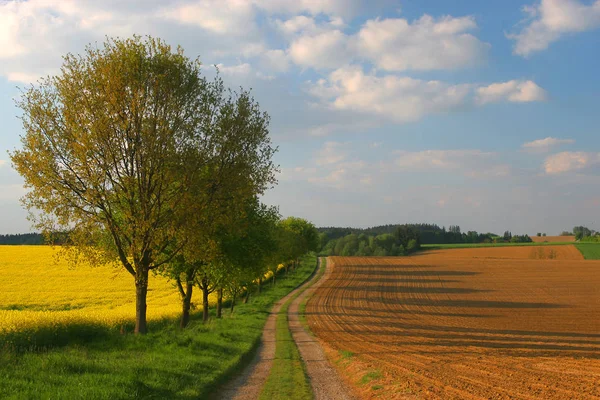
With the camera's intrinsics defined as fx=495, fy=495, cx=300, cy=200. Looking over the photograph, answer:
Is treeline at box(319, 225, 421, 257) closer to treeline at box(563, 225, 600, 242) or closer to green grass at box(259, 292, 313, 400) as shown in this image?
A: treeline at box(563, 225, 600, 242)

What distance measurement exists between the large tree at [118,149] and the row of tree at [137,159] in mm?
44

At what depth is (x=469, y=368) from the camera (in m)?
16.1

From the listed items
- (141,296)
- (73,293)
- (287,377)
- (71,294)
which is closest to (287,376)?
(287,377)

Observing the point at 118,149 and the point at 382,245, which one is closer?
the point at 118,149

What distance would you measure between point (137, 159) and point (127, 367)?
1016 cm

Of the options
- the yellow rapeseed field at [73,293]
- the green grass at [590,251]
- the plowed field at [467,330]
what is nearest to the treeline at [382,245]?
the green grass at [590,251]

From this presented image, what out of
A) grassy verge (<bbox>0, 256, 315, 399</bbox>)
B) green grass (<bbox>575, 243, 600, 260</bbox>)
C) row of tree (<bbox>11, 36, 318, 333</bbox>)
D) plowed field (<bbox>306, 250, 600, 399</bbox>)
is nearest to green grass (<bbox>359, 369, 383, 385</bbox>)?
plowed field (<bbox>306, 250, 600, 399</bbox>)

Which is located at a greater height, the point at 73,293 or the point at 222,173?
the point at 222,173

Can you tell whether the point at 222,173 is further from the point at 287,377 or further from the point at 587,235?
the point at 587,235

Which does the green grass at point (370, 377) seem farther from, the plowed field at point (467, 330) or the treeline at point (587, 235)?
the treeline at point (587, 235)

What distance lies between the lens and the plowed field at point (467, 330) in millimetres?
13297

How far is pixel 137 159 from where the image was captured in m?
21.2

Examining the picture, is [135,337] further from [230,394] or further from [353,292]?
[353,292]

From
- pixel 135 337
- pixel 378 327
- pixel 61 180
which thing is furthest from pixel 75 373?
pixel 378 327
